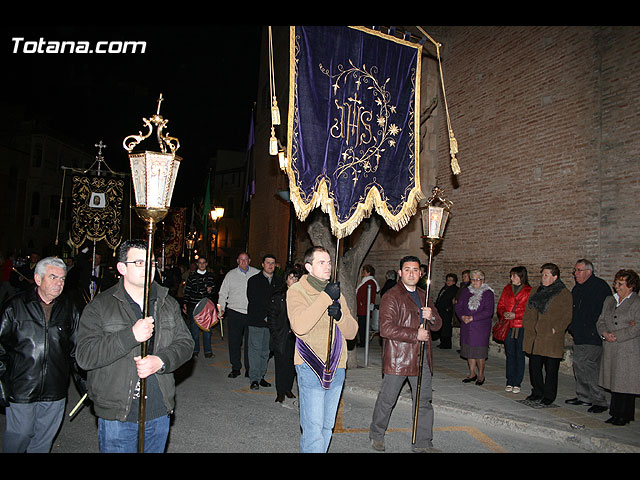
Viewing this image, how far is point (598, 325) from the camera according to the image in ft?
22.9

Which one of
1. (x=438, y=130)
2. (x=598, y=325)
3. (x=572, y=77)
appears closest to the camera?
(x=598, y=325)

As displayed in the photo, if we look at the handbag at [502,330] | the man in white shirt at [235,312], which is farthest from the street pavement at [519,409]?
the man in white shirt at [235,312]

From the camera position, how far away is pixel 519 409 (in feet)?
22.9

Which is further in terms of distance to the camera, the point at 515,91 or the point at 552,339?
the point at 515,91

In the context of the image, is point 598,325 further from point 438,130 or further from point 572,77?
point 438,130

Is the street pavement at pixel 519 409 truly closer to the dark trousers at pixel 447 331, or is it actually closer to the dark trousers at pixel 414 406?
the dark trousers at pixel 414 406

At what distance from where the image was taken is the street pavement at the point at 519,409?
5867mm

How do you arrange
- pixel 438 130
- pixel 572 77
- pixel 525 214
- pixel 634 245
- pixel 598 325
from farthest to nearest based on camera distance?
pixel 438 130
pixel 525 214
pixel 572 77
pixel 634 245
pixel 598 325

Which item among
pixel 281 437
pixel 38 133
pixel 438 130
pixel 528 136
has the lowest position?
pixel 281 437

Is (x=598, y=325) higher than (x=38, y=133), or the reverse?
(x=38, y=133)

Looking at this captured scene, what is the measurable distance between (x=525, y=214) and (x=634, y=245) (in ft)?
9.33

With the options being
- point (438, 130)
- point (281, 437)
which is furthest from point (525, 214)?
point (281, 437)

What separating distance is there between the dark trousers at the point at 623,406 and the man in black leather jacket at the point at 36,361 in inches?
256

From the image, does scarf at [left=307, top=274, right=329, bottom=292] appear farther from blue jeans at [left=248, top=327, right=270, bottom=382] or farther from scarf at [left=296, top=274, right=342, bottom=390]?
blue jeans at [left=248, top=327, right=270, bottom=382]
